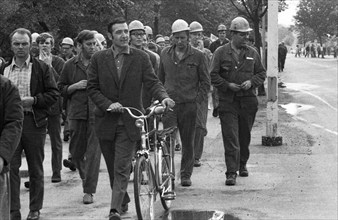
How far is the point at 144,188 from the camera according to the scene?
8234 millimetres

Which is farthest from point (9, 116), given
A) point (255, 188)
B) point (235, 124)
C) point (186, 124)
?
point (235, 124)

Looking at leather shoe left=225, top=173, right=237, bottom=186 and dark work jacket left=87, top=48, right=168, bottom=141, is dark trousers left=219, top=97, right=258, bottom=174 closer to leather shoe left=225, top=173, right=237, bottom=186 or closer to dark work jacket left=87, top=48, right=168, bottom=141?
leather shoe left=225, top=173, right=237, bottom=186

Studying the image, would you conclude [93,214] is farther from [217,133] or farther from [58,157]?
[217,133]

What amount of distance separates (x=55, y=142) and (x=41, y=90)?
2.89m

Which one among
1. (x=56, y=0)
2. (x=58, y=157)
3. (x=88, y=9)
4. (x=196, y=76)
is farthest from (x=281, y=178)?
(x=88, y=9)

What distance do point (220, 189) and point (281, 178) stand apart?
3.99ft

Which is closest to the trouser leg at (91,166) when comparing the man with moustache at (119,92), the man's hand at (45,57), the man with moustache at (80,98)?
the man with moustache at (80,98)

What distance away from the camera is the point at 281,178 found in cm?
1183

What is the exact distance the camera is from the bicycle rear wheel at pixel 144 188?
7941mm

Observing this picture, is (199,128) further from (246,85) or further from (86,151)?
(86,151)

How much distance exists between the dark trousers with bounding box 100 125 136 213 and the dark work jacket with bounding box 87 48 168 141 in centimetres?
8

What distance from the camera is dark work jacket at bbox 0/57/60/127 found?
9.05 meters

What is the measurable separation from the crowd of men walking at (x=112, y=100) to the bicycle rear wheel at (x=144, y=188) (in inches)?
8.6

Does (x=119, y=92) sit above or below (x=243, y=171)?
above
